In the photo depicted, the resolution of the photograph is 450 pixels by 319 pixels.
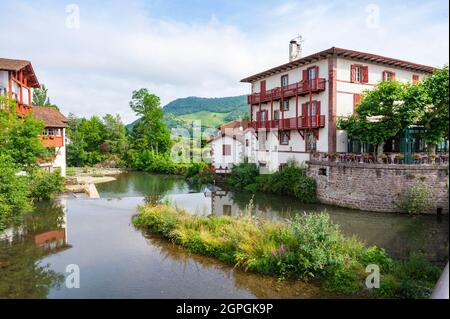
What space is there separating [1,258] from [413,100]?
21162mm

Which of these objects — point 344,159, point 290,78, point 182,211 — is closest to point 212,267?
point 182,211

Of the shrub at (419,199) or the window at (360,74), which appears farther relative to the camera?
the window at (360,74)

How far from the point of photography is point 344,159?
21656 millimetres

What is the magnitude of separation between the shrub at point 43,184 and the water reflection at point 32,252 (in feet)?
8.81

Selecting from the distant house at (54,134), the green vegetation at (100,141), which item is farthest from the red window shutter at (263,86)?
the green vegetation at (100,141)

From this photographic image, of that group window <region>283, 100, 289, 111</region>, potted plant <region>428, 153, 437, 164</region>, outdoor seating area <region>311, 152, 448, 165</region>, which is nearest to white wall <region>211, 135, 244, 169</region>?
window <region>283, 100, 289, 111</region>

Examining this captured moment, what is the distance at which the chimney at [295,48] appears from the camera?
31344mm

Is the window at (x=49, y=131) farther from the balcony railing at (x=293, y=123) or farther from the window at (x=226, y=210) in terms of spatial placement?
the balcony railing at (x=293, y=123)

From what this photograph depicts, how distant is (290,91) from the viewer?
26.9 m

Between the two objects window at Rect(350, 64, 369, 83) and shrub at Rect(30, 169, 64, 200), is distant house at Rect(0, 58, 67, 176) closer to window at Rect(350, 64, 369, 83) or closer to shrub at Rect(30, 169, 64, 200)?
shrub at Rect(30, 169, 64, 200)

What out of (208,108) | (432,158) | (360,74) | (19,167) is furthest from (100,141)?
(208,108)

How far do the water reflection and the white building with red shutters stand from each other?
17.9 metres

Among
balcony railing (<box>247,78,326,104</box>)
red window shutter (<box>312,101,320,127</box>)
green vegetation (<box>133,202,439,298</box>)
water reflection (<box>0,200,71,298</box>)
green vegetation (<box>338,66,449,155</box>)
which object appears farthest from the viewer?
red window shutter (<box>312,101,320,127</box>)

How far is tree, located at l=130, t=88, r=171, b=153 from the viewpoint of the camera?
167ft
